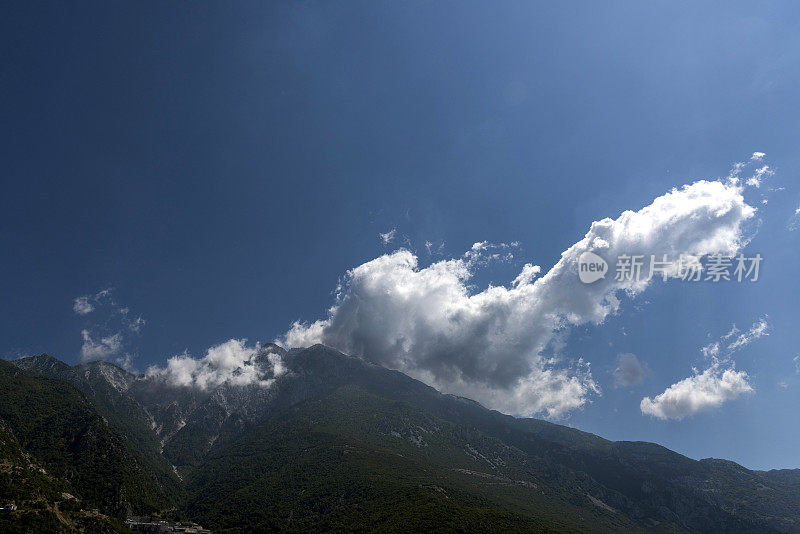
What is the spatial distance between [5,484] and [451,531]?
181 meters

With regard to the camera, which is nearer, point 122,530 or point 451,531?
point 122,530

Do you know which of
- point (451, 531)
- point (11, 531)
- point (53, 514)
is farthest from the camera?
point (451, 531)

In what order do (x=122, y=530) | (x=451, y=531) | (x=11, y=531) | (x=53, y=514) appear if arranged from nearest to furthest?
1. (x=11, y=531)
2. (x=53, y=514)
3. (x=122, y=530)
4. (x=451, y=531)

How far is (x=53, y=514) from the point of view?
14962 centimetres

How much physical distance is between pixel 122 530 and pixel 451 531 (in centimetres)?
14552

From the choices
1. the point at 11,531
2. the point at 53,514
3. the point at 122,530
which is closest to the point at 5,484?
the point at 53,514

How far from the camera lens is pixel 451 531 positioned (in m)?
195

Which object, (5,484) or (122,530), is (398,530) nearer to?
(122,530)

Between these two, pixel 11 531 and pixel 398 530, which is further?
pixel 398 530

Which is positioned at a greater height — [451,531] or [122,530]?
[451,531]

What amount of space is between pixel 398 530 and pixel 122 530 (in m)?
121

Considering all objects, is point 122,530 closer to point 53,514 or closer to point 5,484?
point 53,514

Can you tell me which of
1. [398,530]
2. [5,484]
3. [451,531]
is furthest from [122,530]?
[451,531]

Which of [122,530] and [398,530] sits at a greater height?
[398,530]
